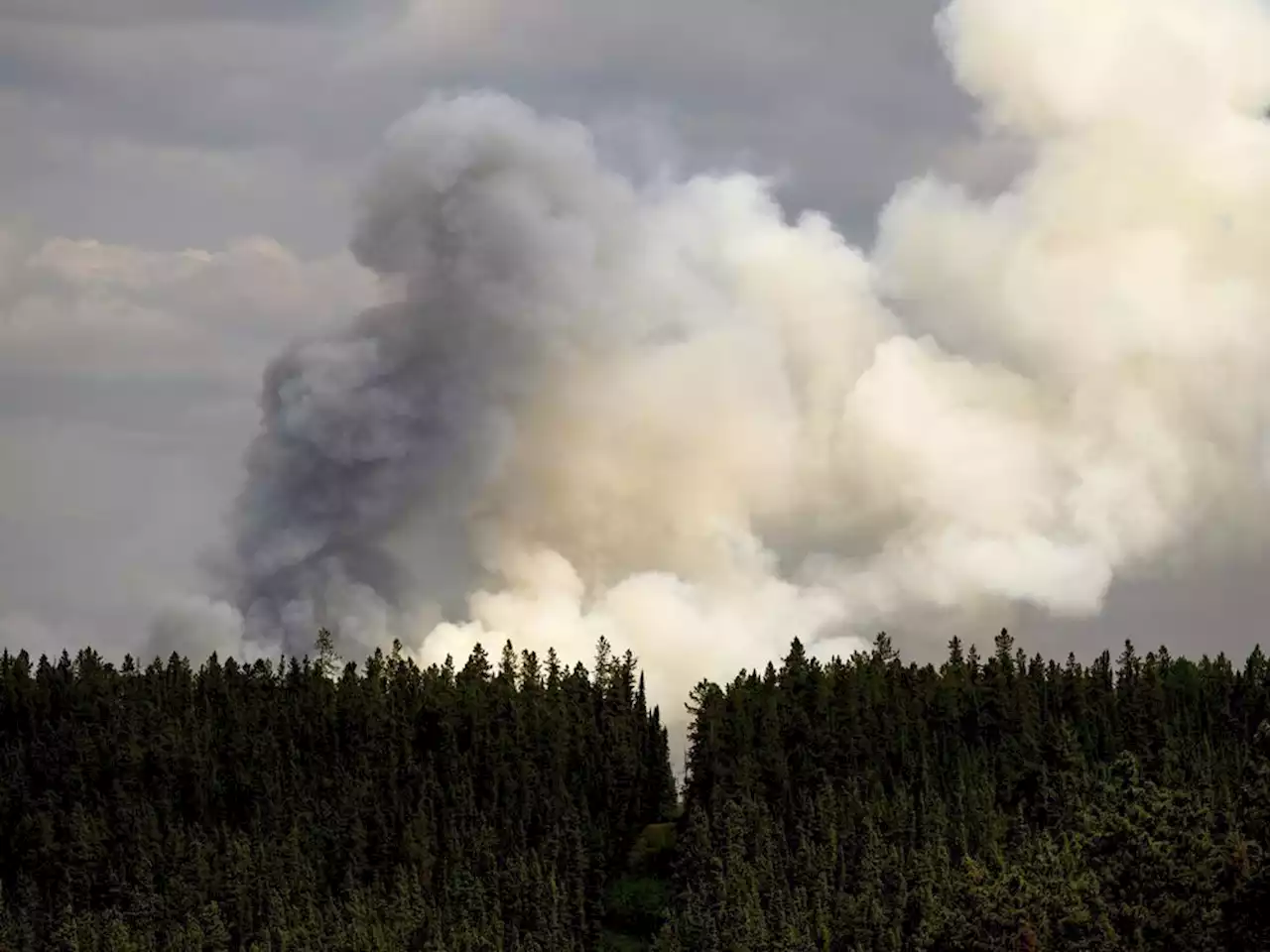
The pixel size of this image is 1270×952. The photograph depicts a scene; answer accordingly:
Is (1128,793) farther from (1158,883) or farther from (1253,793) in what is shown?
(1253,793)

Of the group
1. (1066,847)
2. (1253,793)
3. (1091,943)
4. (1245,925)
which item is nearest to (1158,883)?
(1091,943)

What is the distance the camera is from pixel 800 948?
199750 millimetres

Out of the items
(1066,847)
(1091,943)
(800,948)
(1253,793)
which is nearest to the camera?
(1253,793)

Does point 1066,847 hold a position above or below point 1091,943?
above

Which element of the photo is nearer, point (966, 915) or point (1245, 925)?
point (1245, 925)

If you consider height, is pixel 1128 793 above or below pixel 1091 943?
above

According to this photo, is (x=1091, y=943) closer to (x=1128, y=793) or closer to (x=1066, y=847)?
(x=1128, y=793)

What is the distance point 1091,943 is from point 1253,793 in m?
18.6

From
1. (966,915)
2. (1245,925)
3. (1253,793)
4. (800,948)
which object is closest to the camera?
(1245,925)

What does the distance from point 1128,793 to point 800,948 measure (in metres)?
66.9

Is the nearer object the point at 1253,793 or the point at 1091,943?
the point at 1253,793

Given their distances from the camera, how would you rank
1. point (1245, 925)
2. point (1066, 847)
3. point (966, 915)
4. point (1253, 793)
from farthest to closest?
point (1066, 847) < point (966, 915) < point (1253, 793) < point (1245, 925)

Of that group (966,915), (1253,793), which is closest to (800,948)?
(966,915)

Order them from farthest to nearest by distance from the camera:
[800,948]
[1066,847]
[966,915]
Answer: [800,948], [1066,847], [966,915]
